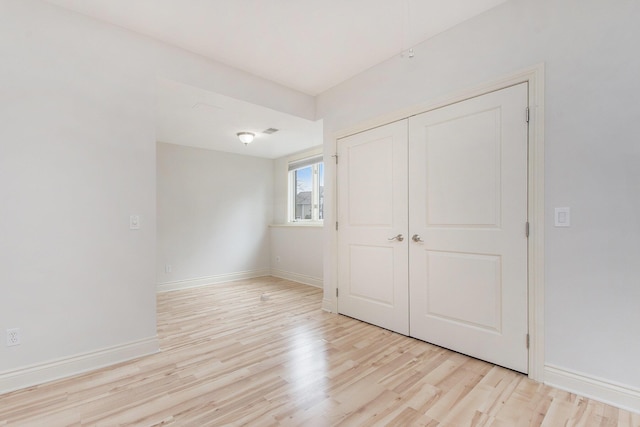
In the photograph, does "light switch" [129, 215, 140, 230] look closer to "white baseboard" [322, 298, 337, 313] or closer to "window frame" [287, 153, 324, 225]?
"white baseboard" [322, 298, 337, 313]

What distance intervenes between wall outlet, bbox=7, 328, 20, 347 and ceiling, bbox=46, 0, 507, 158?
7.15 feet

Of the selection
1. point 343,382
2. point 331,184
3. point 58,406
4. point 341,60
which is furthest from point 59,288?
point 341,60

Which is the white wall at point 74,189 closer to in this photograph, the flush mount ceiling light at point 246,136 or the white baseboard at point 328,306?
the flush mount ceiling light at point 246,136

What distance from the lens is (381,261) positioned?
2.96 meters

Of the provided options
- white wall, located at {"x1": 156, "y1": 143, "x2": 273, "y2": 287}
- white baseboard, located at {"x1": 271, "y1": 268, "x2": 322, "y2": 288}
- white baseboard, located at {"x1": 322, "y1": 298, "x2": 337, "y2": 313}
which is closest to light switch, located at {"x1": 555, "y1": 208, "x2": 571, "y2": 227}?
white baseboard, located at {"x1": 322, "y1": 298, "x2": 337, "y2": 313}

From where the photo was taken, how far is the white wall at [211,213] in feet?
15.5

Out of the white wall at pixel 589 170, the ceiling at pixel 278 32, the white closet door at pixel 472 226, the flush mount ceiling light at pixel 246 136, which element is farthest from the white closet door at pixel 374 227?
the flush mount ceiling light at pixel 246 136

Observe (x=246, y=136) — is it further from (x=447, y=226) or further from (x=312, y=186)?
(x=447, y=226)

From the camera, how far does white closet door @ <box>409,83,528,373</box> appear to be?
80.9 inches

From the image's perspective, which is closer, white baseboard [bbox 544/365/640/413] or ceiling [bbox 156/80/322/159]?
white baseboard [bbox 544/365/640/413]

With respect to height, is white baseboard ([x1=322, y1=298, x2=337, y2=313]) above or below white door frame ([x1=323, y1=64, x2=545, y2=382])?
below

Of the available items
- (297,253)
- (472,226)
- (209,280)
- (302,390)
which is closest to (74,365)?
(302,390)

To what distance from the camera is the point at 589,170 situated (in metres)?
1.78

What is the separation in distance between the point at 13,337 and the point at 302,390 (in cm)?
196
